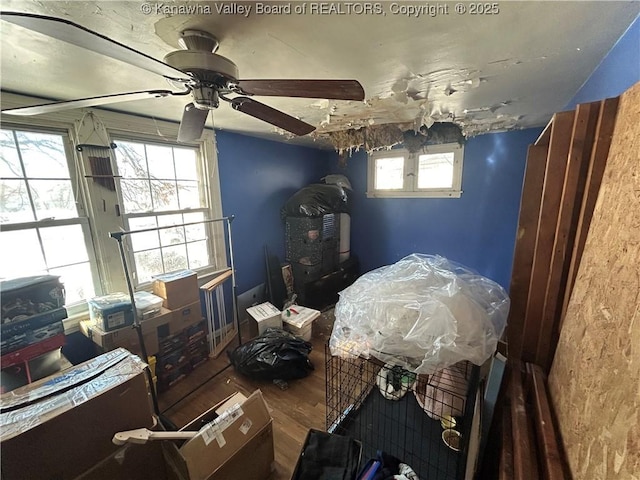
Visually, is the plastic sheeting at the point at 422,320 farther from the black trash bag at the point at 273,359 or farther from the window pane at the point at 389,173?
the window pane at the point at 389,173

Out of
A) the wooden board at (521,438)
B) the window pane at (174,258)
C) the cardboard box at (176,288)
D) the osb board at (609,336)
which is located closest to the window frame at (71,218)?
the cardboard box at (176,288)

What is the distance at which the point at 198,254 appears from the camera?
2.73m

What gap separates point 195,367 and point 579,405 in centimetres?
258

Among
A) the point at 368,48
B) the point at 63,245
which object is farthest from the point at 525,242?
the point at 63,245

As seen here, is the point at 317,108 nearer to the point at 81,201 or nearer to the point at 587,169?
the point at 587,169

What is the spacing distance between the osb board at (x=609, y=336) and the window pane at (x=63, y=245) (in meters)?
2.80

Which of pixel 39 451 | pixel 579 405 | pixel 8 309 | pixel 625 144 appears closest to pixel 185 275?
pixel 8 309

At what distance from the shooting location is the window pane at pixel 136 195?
7.04 feet

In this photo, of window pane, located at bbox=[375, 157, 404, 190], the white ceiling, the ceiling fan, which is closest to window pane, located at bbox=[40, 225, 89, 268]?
the white ceiling

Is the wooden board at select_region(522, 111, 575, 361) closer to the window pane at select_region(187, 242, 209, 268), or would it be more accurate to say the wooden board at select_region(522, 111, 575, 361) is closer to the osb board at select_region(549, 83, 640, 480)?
the osb board at select_region(549, 83, 640, 480)

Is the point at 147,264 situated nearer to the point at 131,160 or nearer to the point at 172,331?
the point at 172,331

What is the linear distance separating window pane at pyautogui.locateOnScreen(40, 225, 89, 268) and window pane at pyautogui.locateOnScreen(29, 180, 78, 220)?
98mm

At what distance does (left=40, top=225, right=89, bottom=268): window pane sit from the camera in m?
1.80

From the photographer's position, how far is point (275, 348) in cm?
222
